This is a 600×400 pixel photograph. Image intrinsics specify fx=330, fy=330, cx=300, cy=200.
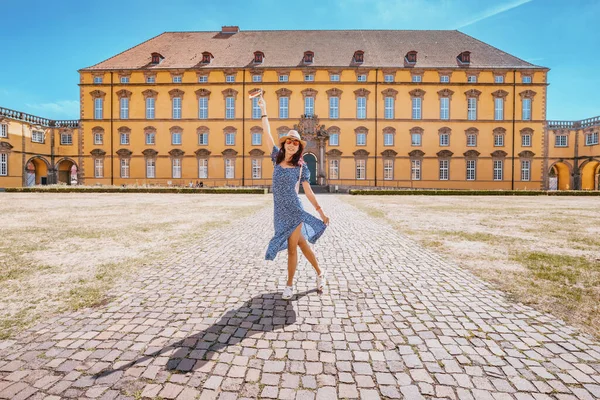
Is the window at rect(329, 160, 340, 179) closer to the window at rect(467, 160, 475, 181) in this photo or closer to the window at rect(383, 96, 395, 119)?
the window at rect(383, 96, 395, 119)

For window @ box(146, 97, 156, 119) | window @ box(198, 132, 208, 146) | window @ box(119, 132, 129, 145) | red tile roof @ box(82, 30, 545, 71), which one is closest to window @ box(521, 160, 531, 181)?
red tile roof @ box(82, 30, 545, 71)

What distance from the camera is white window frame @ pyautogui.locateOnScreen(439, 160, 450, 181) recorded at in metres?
38.6

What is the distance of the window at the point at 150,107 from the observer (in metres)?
39.1

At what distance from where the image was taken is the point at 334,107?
38312 mm

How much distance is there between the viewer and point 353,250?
265 inches

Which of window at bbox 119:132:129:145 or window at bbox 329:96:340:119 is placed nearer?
window at bbox 329:96:340:119

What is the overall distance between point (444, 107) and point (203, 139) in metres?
28.5

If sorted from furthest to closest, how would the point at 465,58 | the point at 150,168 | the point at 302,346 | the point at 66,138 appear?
the point at 66,138 < the point at 150,168 < the point at 465,58 < the point at 302,346

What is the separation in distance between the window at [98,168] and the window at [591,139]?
57477 mm

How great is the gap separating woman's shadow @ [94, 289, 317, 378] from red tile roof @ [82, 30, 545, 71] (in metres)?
37.7

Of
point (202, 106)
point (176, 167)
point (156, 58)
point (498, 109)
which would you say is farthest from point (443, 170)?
point (156, 58)

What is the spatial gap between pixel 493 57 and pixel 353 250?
42650 millimetres

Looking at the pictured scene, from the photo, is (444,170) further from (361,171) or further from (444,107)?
(361,171)

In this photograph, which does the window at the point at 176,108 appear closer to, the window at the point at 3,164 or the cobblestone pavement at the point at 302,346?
the window at the point at 3,164
